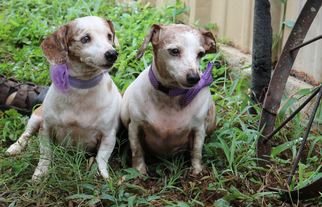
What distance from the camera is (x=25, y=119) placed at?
14.0 ft

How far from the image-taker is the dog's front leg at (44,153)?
3.44 meters

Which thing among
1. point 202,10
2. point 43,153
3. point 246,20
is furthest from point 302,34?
point 202,10

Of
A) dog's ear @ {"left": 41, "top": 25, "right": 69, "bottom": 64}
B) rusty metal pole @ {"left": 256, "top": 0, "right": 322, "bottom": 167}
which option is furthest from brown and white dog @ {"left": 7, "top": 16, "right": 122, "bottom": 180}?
rusty metal pole @ {"left": 256, "top": 0, "right": 322, "bottom": 167}

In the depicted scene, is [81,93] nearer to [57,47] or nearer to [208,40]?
[57,47]

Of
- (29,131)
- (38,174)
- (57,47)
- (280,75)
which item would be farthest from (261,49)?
(38,174)

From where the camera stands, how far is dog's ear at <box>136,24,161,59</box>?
11.3ft

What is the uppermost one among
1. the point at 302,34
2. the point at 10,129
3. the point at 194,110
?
the point at 302,34

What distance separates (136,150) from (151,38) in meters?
0.66

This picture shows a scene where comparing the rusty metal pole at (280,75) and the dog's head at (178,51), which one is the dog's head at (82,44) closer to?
the dog's head at (178,51)

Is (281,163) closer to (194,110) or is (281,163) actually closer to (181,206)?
(194,110)

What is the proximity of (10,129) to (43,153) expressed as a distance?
695 mm

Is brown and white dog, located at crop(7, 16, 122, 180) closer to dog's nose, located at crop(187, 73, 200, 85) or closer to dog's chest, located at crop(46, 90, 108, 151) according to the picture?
dog's chest, located at crop(46, 90, 108, 151)

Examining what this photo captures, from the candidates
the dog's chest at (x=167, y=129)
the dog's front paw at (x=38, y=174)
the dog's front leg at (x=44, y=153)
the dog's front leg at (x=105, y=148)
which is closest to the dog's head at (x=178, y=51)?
the dog's chest at (x=167, y=129)

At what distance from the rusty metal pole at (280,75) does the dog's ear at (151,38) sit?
660 mm
